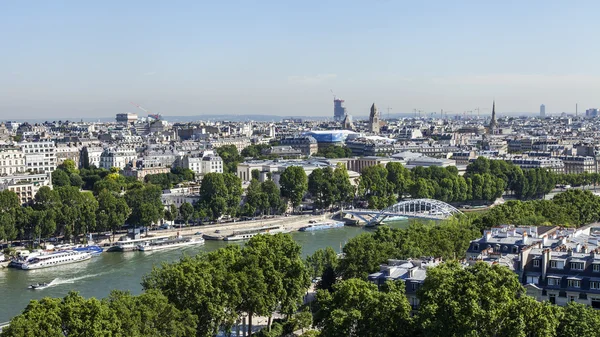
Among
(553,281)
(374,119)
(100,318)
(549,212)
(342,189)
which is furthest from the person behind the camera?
(374,119)

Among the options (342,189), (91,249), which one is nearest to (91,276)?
(91,249)

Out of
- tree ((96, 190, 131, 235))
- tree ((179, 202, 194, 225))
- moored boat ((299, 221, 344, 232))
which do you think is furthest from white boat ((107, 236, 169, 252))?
moored boat ((299, 221, 344, 232))

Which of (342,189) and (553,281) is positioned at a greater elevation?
(553,281)

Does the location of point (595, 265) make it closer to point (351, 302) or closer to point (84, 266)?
point (351, 302)

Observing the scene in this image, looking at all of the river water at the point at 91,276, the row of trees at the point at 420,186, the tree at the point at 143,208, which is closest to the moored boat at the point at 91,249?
the river water at the point at 91,276

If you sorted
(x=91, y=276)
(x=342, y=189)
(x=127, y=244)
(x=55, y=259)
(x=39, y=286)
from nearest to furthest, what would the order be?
1. (x=39, y=286)
2. (x=91, y=276)
3. (x=55, y=259)
4. (x=127, y=244)
5. (x=342, y=189)

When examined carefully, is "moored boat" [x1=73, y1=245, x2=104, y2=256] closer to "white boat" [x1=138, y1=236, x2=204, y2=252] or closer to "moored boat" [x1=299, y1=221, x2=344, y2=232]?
"white boat" [x1=138, y1=236, x2=204, y2=252]

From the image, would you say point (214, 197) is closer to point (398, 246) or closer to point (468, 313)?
point (398, 246)
